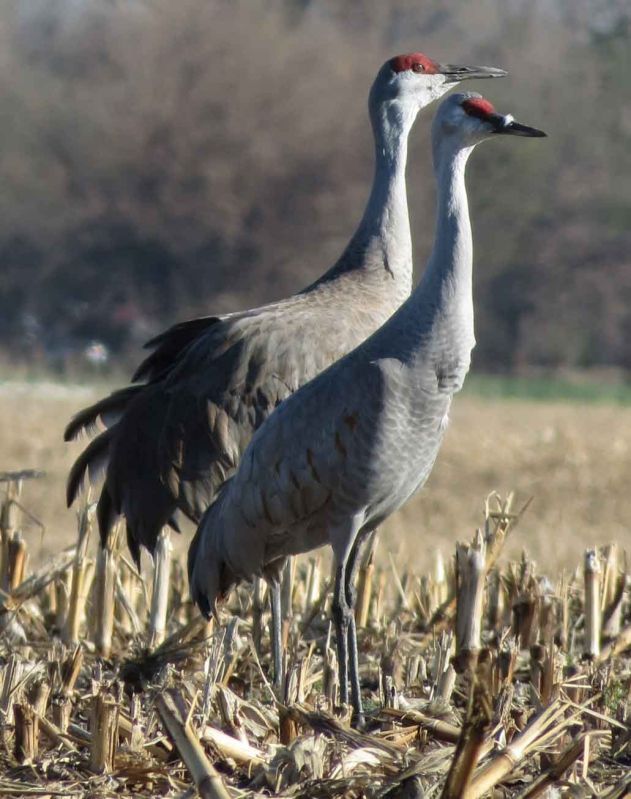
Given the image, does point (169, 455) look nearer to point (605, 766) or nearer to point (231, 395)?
point (231, 395)

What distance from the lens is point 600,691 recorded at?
346 centimetres

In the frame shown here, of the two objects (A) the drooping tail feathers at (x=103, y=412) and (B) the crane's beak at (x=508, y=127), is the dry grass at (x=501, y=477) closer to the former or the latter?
(A) the drooping tail feathers at (x=103, y=412)

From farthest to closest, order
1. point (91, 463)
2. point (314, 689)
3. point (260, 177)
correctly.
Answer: point (260, 177) < point (91, 463) < point (314, 689)

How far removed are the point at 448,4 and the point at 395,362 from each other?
33794 mm

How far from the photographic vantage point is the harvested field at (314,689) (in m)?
2.82

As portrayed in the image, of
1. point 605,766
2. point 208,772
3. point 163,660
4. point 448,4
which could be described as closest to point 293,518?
point 163,660

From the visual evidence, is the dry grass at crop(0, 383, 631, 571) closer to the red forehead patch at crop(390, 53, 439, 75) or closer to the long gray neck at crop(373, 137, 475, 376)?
the red forehead patch at crop(390, 53, 439, 75)

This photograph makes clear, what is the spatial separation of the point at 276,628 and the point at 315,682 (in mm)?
353

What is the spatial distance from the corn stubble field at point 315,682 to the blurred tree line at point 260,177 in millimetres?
22938

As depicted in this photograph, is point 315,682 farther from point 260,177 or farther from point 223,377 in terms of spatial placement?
point 260,177

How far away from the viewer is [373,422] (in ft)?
12.6

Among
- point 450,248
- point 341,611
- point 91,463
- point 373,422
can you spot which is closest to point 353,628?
point 341,611

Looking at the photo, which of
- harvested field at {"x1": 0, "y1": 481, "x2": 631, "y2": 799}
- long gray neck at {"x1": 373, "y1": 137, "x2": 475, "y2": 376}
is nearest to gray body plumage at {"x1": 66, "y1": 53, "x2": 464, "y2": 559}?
harvested field at {"x1": 0, "y1": 481, "x2": 631, "y2": 799}

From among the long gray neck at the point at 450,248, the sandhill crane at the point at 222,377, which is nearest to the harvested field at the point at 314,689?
the sandhill crane at the point at 222,377
